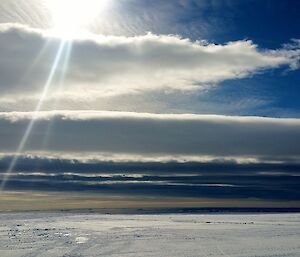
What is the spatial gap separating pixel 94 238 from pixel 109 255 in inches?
395

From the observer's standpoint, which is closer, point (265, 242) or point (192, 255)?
point (192, 255)

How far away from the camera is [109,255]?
27312 millimetres

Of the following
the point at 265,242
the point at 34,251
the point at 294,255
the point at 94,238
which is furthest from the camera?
the point at 94,238

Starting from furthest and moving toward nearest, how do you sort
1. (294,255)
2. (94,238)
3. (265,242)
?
(94,238) → (265,242) → (294,255)

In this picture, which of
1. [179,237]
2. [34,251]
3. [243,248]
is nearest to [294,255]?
[243,248]

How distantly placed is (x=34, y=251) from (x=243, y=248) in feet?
42.4

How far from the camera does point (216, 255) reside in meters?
27.1

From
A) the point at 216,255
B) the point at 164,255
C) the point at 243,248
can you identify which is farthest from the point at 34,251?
the point at 243,248

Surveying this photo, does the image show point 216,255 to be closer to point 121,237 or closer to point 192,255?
point 192,255

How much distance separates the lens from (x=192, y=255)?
27.3 metres

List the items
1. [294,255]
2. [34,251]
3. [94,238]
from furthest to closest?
[94,238]
[34,251]
[294,255]

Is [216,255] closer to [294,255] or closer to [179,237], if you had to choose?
[294,255]

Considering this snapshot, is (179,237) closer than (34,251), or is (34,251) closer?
(34,251)

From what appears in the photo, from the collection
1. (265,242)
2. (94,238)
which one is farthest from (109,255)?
(265,242)
